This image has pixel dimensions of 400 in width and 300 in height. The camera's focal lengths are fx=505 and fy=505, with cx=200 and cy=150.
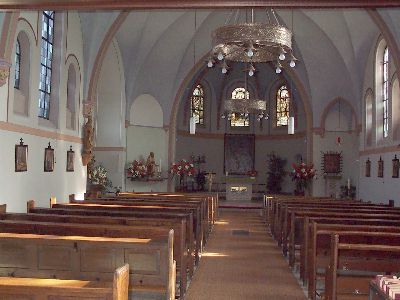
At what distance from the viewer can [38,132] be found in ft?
50.7

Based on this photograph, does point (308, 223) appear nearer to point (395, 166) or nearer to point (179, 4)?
point (179, 4)

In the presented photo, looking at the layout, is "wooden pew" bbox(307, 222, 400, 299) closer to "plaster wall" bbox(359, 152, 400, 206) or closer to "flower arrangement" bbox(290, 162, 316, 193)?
"plaster wall" bbox(359, 152, 400, 206)

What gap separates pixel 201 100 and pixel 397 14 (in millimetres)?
18178

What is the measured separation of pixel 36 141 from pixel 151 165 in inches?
438

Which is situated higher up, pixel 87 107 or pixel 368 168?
pixel 87 107

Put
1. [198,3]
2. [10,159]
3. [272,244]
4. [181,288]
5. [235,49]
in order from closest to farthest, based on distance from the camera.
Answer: [198,3]
[181,288]
[10,159]
[272,244]
[235,49]

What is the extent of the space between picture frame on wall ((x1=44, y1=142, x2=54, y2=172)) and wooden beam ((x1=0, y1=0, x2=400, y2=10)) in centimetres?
897

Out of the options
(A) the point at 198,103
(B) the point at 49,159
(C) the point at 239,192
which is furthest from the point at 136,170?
(A) the point at 198,103

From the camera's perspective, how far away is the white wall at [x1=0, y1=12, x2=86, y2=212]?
43.6ft

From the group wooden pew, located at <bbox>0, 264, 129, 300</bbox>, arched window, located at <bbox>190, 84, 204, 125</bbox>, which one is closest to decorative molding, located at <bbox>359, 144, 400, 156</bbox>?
arched window, located at <bbox>190, 84, 204, 125</bbox>

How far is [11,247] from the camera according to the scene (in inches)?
273

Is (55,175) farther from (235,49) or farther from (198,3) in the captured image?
(198,3)

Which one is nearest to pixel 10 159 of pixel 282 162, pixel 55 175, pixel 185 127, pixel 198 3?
pixel 55 175

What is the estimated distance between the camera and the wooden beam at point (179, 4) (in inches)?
284
